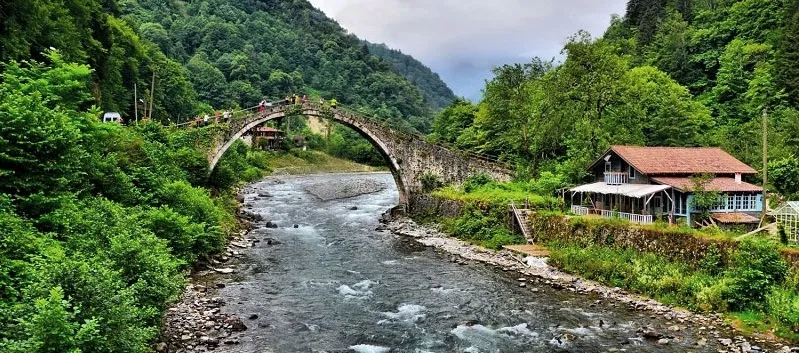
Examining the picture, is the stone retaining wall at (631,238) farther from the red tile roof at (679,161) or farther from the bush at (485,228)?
the red tile roof at (679,161)

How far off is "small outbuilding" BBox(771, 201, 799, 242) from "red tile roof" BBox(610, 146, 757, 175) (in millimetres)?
6625

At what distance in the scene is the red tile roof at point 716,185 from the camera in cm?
2373

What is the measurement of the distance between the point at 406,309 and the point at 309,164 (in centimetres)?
6730

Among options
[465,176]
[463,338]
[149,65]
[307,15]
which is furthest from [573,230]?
[307,15]

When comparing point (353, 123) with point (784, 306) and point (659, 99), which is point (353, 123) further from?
point (784, 306)

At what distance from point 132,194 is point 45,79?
5023 millimetres

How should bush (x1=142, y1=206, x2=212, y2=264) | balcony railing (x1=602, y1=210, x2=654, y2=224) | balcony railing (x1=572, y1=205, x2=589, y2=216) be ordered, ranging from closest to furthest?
bush (x1=142, y1=206, x2=212, y2=264) → balcony railing (x1=602, y1=210, x2=654, y2=224) → balcony railing (x1=572, y1=205, x2=589, y2=216)

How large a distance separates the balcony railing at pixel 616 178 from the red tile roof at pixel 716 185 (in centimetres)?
203

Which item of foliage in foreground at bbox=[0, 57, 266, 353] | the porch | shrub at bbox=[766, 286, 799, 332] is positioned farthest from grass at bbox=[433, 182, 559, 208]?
foliage in foreground at bbox=[0, 57, 266, 353]

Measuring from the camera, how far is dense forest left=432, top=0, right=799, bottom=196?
32.4 metres

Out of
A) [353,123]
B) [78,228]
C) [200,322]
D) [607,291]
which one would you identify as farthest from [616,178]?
[78,228]

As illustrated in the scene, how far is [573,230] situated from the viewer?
80.7ft

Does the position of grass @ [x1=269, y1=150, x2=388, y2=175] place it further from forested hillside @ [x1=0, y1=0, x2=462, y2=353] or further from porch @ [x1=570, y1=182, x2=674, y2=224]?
porch @ [x1=570, y1=182, x2=674, y2=224]

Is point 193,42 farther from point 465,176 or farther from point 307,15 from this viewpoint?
point 465,176
